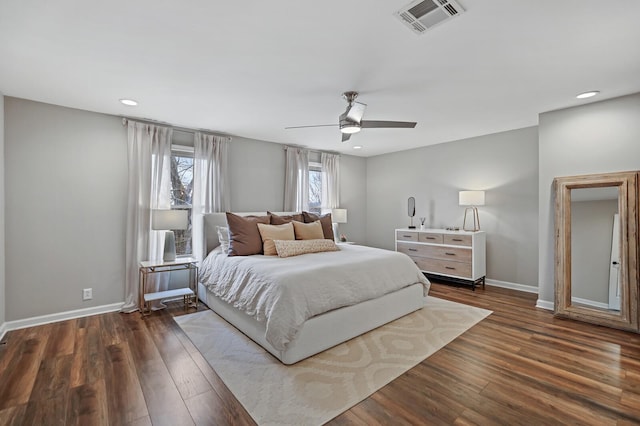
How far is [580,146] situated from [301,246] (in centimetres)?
351

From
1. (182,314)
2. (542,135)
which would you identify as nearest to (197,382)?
(182,314)

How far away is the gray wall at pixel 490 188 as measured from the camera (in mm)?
4457

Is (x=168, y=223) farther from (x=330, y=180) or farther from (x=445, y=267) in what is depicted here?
(x=445, y=267)

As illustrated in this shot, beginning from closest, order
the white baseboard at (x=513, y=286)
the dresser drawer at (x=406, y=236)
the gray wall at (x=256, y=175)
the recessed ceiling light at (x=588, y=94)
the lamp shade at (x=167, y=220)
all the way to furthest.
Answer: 1. the recessed ceiling light at (x=588, y=94)
2. the lamp shade at (x=167, y=220)
3. the white baseboard at (x=513, y=286)
4. the gray wall at (x=256, y=175)
5. the dresser drawer at (x=406, y=236)

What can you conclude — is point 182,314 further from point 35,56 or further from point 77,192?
point 35,56

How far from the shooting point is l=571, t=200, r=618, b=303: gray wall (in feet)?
10.8

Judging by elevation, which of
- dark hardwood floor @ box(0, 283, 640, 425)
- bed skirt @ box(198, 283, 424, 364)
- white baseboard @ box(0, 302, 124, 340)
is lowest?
dark hardwood floor @ box(0, 283, 640, 425)

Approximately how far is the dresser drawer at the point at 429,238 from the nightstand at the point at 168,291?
362cm

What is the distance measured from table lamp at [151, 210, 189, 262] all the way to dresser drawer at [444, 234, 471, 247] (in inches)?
155

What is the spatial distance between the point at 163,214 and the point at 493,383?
3.78 meters

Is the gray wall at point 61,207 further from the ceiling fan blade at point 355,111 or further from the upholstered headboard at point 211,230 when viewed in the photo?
the ceiling fan blade at point 355,111

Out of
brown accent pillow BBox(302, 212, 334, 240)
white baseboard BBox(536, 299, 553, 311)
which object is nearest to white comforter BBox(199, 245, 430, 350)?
brown accent pillow BBox(302, 212, 334, 240)

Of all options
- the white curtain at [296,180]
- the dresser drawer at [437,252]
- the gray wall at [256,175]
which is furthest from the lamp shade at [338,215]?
the dresser drawer at [437,252]

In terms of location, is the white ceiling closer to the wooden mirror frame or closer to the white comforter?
the wooden mirror frame
